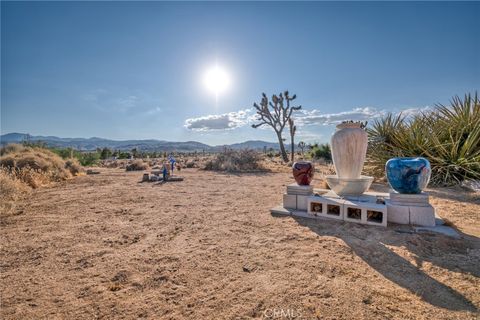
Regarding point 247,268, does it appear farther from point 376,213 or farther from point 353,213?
point 376,213

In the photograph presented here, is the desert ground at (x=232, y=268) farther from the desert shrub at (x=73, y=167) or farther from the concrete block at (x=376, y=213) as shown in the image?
the desert shrub at (x=73, y=167)

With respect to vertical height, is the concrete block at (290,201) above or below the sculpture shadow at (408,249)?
above

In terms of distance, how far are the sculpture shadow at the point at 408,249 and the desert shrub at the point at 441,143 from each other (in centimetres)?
434

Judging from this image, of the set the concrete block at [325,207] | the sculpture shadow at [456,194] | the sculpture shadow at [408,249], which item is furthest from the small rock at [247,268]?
the sculpture shadow at [456,194]

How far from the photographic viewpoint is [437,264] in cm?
245

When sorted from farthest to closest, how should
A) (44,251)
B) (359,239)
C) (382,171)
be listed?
(382,171)
(359,239)
(44,251)

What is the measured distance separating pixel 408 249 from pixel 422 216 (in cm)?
99

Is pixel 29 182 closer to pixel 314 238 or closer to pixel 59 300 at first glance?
pixel 59 300

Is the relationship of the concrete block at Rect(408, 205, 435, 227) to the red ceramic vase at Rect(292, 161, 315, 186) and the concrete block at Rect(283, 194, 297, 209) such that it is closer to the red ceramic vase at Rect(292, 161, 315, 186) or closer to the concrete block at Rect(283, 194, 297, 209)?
the red ceramic vase at Rect(292, 161, 315, 186)

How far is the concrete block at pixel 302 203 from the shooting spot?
4246 millimetres

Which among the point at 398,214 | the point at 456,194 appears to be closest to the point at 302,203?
the point at 398,214

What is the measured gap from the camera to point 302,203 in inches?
169

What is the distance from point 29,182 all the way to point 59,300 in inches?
285

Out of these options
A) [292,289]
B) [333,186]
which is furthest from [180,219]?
[333,186]
